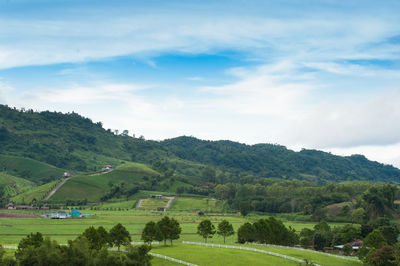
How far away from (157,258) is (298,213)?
11769 centimetres

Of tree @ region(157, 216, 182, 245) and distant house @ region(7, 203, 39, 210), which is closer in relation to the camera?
tree @ region(157, 216, 182, 245)

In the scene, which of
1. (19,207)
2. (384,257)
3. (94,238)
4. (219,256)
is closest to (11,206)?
(19,207)

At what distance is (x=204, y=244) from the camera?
90750 mm

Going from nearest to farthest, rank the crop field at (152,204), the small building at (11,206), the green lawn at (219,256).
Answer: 1. the green lawn at (219,256)
2. the small building at (11,206)
3. the crop field at (152,204)

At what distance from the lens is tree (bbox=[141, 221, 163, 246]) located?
86062 millimetres

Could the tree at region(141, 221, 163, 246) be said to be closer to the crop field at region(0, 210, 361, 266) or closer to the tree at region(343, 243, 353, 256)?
the crop field at region(0, 210, 361, 266)

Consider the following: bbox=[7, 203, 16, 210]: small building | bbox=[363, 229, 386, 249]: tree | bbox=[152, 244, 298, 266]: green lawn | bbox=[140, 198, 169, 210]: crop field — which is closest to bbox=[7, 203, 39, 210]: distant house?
bbox=[7, 203, 16, 210]: small building

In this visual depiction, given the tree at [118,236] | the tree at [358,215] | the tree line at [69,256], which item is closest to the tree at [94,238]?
the tree at [118,236]

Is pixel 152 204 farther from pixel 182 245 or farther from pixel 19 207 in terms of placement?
pixel 182 245

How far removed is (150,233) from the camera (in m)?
86.4

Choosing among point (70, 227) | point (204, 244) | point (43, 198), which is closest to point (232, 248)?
point (204, 244)

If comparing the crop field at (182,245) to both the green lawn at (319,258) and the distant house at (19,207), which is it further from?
the distant house at (19,207)

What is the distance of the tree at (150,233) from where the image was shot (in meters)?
86.1

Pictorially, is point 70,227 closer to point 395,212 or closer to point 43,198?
point 43,198
